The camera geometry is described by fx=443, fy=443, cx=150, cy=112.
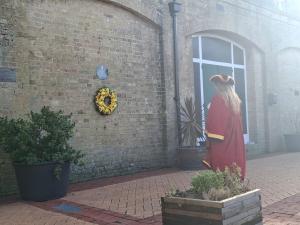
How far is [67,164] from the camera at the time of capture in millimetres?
7750

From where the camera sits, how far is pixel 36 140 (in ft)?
24.7

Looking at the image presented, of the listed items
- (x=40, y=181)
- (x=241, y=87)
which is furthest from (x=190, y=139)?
(x=40, y=181)

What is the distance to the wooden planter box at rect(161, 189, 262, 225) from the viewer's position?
4305 millimetres

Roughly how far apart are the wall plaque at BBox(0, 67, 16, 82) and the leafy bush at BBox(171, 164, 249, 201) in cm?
477

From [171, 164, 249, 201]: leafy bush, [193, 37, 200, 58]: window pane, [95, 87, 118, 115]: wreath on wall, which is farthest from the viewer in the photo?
[193, 37, 200, 58]: window pane

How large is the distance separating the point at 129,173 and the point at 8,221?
4579 millimetres

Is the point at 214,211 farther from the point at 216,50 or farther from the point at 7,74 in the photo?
the point at 216,50

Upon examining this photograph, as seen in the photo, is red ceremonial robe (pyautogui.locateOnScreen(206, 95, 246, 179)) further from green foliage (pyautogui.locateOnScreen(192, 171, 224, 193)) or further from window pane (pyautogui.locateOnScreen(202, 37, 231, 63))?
window pane (pyautogui.locateOnScreen(202, 37, 231, 63))

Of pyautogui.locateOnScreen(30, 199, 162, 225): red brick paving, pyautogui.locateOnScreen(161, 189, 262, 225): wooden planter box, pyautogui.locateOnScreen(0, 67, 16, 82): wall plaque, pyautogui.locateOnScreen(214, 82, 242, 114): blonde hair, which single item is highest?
pyautogui.locateOnScreen(0, 67, 16, 82): wall plaque

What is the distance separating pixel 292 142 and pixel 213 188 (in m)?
11.9

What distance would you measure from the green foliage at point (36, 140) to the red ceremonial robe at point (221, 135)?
274 centimetres

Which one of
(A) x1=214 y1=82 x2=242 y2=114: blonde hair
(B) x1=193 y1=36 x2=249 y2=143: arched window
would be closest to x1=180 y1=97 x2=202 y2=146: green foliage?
(B) x1=193 y1=36 x2=249 y2=143: arched window

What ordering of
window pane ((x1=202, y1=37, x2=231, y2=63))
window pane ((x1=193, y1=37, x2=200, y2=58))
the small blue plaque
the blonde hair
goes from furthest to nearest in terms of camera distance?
window pane ((x1=202, y1=37, x2=231, y2=63))
window pane ((x1=193, y1=37, x2=200, y2=58))
the small blue plaque
the blonde hair

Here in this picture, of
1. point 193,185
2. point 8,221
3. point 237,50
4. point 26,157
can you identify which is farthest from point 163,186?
point 237,50
